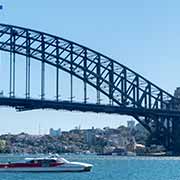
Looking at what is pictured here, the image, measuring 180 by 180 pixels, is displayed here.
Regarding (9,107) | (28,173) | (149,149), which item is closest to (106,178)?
(28,173)

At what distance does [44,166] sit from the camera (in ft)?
316

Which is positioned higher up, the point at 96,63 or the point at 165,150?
the point at 96,63

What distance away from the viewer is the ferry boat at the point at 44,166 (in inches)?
3762

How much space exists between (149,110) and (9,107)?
1227 inches

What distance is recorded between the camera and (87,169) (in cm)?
9725

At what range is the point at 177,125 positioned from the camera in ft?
534

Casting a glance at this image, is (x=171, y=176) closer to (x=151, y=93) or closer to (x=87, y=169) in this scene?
(x=87, y=169)

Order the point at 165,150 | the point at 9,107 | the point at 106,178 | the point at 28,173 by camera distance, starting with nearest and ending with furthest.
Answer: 1. the point at 106,178
2. the point at 28,173
3. the point at 9,107
4. the point at 165,150

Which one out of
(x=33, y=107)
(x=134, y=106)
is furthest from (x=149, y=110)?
(x=33, y=107)

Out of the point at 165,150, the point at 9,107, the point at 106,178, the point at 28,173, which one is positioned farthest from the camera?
the point at 165,150

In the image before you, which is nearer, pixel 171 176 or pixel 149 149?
pixel 171 176

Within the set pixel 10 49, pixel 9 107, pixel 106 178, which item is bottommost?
pixel 106 178

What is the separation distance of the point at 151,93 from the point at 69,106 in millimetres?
25161

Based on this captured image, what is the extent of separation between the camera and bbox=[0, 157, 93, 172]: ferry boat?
314 feet
